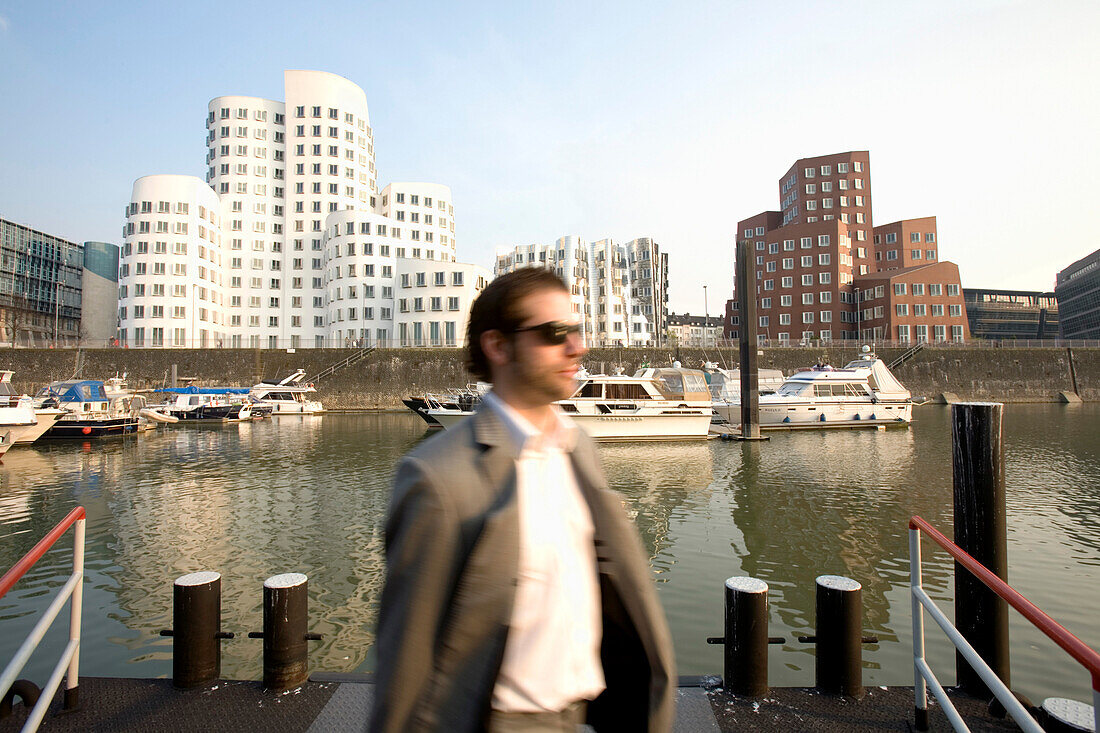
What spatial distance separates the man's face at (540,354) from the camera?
150cm

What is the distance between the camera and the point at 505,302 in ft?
4.99

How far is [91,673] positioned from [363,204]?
68438mm

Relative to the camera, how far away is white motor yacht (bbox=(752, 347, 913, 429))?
27.2 meters

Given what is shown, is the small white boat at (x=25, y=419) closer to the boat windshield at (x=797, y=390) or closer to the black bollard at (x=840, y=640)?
the black bollard at (x=840, y=640)

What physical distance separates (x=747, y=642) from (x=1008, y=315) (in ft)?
351

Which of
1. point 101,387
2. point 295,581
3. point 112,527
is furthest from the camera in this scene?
point 101,387

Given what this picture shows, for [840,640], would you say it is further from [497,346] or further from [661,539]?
[661,539]

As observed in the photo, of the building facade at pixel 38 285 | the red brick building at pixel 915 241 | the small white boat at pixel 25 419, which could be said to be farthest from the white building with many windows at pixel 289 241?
the red brick building at pixel 915 241

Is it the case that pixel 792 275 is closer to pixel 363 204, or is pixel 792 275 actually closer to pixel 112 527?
pixel 363 204

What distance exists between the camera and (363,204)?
6800 cm

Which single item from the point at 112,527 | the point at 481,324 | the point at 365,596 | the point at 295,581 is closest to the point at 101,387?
the point at 112,527

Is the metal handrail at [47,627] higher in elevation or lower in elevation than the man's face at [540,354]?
lower

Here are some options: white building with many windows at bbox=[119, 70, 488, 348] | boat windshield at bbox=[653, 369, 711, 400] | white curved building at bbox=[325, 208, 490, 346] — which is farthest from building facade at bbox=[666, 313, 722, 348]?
boat windshield at bbox=[653, 369, 711, 400]

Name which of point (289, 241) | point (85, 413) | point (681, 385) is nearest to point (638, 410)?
point (681, 385)
